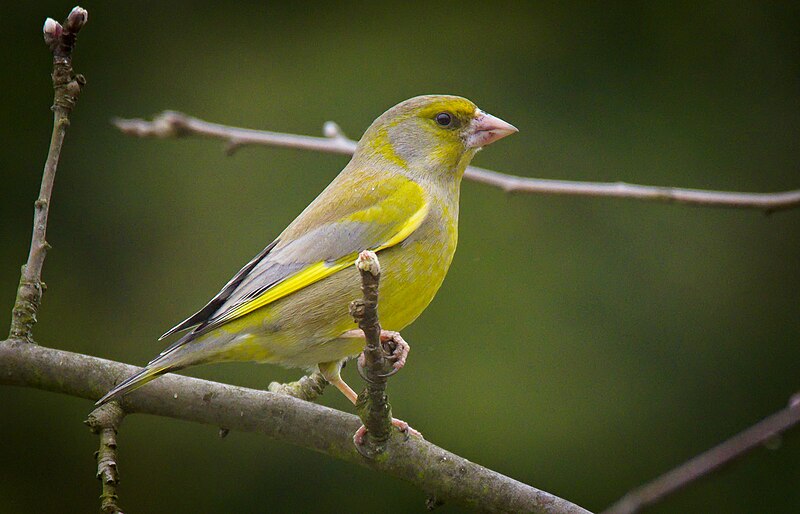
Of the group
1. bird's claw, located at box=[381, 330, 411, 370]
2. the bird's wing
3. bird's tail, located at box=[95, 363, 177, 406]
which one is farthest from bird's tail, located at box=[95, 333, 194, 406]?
bird's claw, located at box=[381, 330, 411, 370]

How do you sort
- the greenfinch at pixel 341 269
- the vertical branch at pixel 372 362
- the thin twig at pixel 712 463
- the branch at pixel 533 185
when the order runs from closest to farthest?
the thin twig at pixel 712 463 → the vertical branch at pixel 372 362 → the branch at pixel 533 185 → the greenfinch at pixel 341 269

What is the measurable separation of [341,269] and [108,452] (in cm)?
107

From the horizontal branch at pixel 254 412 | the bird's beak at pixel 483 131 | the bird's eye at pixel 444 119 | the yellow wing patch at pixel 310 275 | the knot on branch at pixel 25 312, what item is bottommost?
the horizontal branch at pixel 254 412

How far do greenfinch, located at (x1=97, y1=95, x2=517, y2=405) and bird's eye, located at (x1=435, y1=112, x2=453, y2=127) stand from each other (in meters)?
0.02

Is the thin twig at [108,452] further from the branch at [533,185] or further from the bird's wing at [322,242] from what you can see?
the branch at [533,185]

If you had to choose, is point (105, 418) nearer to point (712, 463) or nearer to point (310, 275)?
point (310, 275)

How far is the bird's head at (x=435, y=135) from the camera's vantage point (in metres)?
3.80

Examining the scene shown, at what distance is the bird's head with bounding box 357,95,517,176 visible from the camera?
3797 mm

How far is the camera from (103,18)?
22.4 ft

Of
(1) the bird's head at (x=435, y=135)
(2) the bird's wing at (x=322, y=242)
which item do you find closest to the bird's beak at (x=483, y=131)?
(1) the bird's head at (x=435, y=135)

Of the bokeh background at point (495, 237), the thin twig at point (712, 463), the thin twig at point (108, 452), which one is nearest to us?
the thin twig at point (712, 463)

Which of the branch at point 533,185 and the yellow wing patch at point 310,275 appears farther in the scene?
the yellow wing patch at point 310,275

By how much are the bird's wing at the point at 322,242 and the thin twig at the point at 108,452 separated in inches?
16.1

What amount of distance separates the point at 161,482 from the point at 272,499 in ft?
2.29
